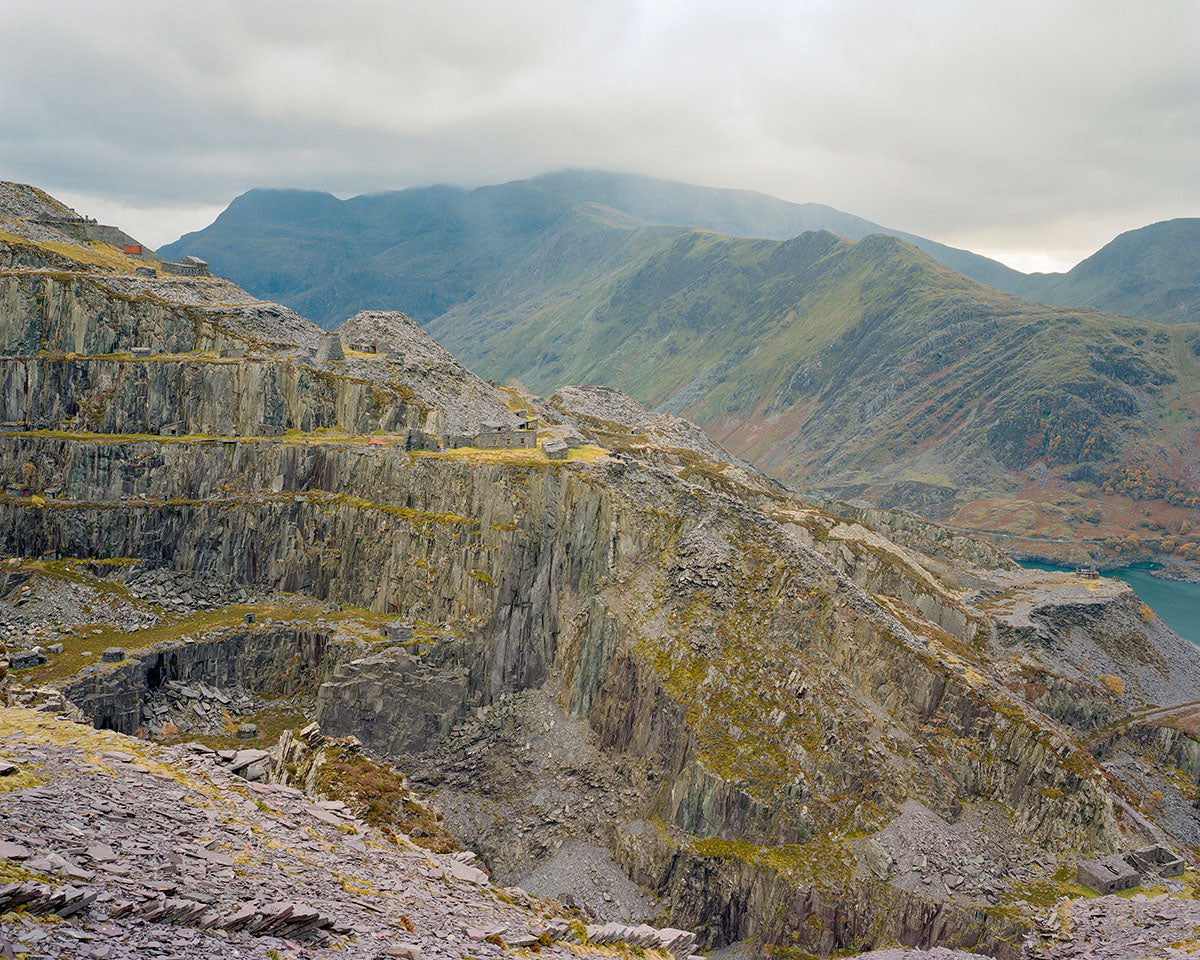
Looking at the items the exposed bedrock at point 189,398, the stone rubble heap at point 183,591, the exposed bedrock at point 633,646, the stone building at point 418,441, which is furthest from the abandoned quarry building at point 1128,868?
the stone rubble heap at point 183,591

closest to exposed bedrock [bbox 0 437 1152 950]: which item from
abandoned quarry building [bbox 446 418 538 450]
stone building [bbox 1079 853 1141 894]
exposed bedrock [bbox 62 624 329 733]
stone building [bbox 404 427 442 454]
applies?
exposed bedrock [bbox 62 624 329 733]

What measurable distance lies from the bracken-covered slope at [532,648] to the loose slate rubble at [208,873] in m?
32.7

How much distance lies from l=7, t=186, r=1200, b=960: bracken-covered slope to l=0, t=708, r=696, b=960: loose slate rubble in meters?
32.7

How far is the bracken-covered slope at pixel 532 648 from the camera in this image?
61.7 m

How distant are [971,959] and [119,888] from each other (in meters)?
44.7

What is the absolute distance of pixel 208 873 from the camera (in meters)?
21.2

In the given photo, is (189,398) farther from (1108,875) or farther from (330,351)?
(1108,875)

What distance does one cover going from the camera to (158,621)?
233 ft

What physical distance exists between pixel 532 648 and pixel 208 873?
56445 millimetres

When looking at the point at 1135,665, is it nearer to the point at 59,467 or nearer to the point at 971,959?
the point at 971,959

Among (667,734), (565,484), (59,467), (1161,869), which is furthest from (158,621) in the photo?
(1161,869)

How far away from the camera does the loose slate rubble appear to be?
17281 millimetres

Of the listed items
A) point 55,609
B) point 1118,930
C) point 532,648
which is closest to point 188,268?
point 55,609

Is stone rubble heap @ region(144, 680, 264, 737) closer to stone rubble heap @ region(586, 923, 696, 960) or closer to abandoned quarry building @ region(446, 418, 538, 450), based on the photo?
abandoned quarry building @ region(446, 418, 538, 450)
